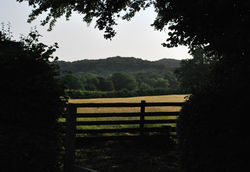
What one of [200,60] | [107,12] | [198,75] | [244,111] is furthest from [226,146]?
[200,60]

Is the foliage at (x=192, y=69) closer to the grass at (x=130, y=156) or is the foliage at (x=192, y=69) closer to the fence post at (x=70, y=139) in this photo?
the grass at (x=130, y=156)

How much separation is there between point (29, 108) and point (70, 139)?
1.15 metres

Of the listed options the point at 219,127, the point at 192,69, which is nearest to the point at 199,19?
the point at 219,127

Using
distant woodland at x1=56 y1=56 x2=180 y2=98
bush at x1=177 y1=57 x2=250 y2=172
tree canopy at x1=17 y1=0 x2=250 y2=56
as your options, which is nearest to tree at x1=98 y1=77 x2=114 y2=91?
distant woodland at x1=56 y1=56 x2=180 y2=98

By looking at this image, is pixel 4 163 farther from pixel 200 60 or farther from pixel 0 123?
pixel 200 60

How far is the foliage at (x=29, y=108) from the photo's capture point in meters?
3.29

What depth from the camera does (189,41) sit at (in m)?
7.23

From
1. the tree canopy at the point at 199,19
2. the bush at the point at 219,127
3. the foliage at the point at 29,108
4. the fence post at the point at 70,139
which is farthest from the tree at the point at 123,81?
the bush at the point at 219,127

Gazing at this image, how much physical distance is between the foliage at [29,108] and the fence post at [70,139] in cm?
32

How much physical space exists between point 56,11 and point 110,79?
3512 inches

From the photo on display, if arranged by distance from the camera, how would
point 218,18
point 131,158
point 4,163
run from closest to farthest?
point 4,163 < point 218,18 < point 131,158

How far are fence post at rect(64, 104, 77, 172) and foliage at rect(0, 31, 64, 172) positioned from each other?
319mm

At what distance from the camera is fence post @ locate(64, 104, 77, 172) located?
4297 millimetres

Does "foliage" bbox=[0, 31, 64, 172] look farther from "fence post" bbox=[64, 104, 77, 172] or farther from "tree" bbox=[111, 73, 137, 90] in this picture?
"tree" bbox=[111, 73, 137, 90]
